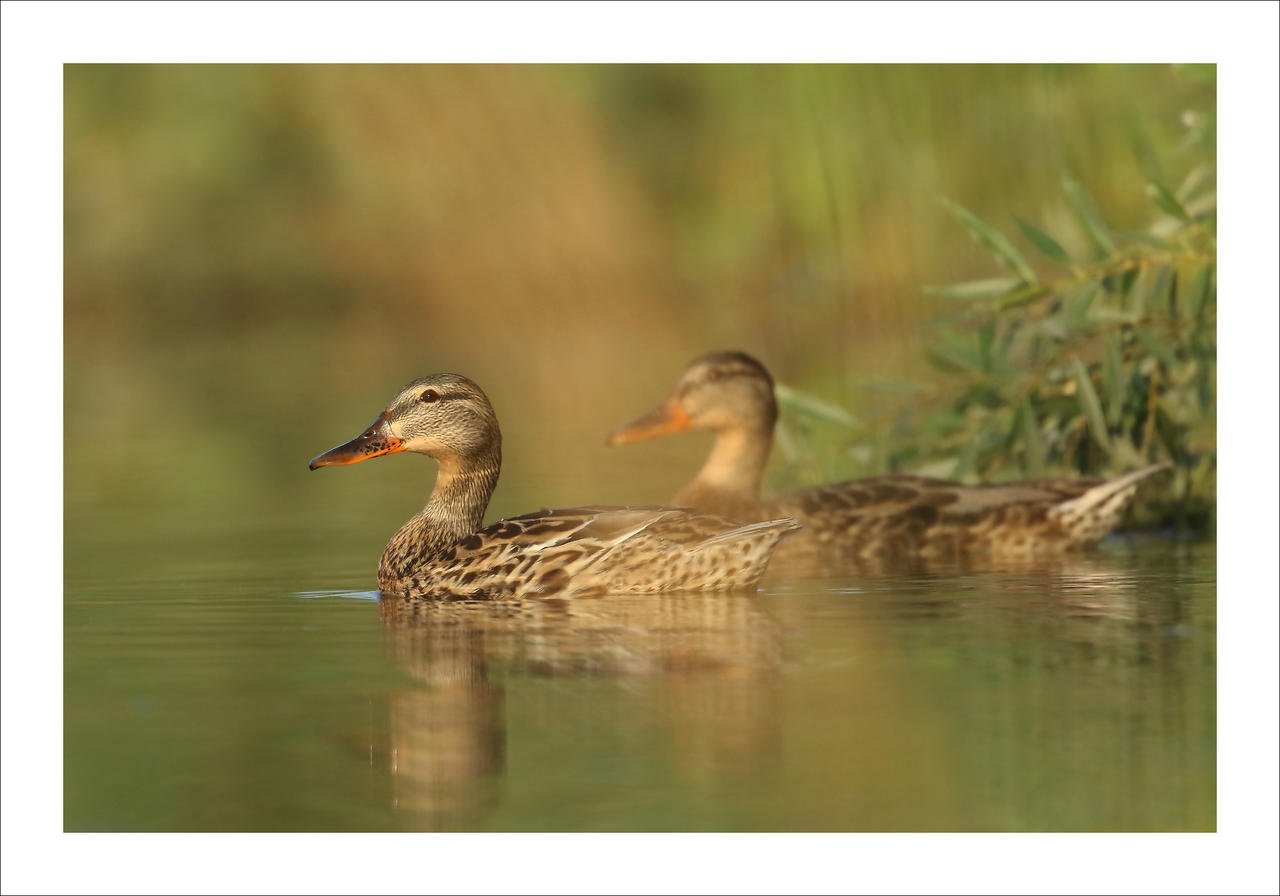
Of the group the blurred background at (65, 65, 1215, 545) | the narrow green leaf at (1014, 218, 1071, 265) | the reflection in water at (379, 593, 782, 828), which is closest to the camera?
the reflection in water at (379, 593, 782, 828)

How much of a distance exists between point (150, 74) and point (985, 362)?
51.1 ft

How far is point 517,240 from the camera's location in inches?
845

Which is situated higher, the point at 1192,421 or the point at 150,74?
the point at 150,74

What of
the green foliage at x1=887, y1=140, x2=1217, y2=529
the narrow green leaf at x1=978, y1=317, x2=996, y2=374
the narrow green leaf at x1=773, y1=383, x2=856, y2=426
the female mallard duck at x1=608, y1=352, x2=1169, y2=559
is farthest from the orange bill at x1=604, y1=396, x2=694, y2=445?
the narrow green leaf at x1=978, y1=317, x2=996, y2=374

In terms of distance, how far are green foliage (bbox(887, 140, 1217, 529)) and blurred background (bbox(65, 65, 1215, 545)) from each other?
22.8 inches

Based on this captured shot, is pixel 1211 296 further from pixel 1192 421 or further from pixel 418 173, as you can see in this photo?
pixel 418 173

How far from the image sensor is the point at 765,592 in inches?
345

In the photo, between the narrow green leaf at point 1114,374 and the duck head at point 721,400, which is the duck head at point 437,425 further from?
the narrow green leaf at point 1114,374

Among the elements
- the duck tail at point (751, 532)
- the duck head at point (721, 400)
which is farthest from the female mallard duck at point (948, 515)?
the duck tail at point (751, 532)

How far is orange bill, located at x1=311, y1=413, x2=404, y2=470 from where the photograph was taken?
29.1 ft

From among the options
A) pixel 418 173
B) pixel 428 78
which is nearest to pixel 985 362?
pixel 428 78

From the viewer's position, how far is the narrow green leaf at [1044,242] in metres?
9.95

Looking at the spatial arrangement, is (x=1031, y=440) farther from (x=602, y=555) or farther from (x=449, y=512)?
(x=449, y=512)

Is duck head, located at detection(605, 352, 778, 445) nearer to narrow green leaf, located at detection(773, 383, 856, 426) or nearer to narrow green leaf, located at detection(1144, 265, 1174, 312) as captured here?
narrow green leaf, located at detection(773, 383, 856, 426)
